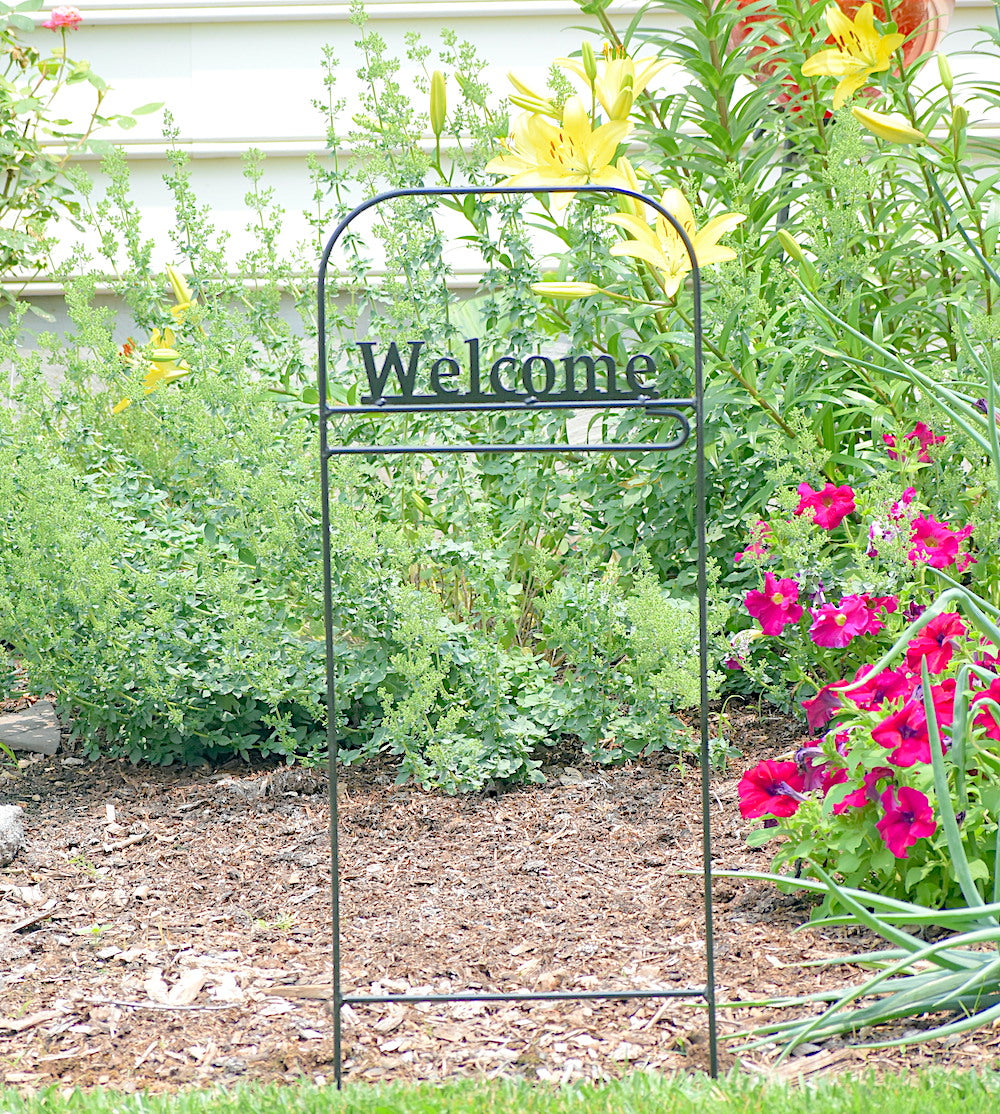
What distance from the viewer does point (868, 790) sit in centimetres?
220

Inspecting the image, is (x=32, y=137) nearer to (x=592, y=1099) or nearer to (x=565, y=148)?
(x=565, y=148)

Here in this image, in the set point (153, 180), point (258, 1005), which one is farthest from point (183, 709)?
point (153, 180)

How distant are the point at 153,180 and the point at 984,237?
3854mm

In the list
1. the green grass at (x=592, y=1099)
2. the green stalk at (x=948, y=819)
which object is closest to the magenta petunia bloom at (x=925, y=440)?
the green stalk at (x=948, y=819)

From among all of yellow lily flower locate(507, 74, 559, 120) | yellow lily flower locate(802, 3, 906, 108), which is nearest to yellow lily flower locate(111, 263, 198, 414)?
yellow lily flower locate(507, 74, 559, 120)

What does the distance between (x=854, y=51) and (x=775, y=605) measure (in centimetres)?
133

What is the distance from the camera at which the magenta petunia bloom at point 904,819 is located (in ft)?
6.88

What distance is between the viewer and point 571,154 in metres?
2.46

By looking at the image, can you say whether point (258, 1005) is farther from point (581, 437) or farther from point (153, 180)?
point (153, 180)

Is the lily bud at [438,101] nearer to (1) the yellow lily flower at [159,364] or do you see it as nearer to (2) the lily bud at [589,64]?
(2) the lily bud at [589,64]

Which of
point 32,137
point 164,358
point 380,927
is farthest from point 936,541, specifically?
point 32,137

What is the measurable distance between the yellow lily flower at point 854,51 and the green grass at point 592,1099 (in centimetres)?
217

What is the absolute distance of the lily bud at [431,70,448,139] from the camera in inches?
112

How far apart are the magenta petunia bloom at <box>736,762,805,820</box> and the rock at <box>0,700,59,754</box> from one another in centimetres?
208
